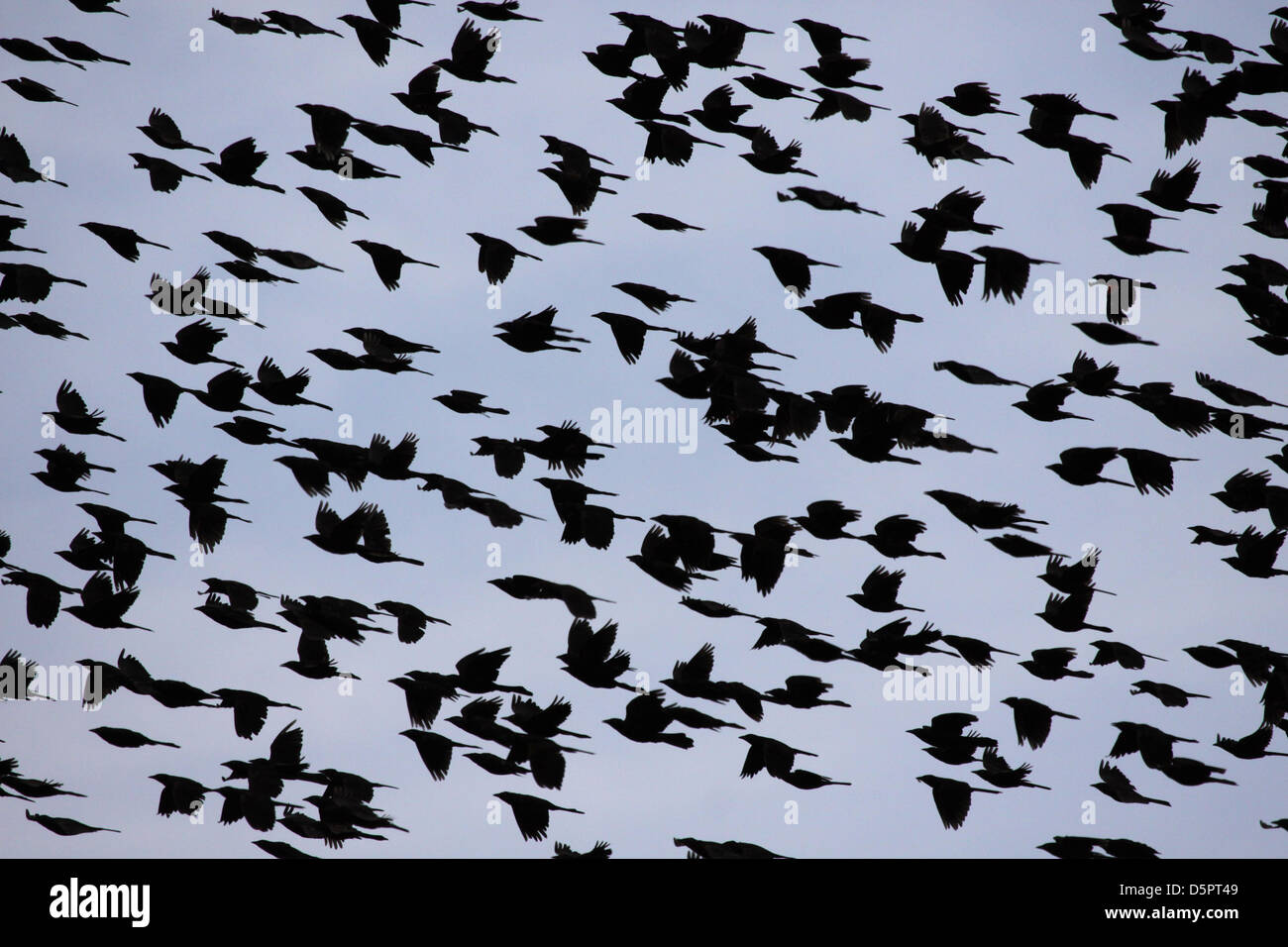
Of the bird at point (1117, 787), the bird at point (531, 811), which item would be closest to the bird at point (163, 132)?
the bird at point (531, 811)

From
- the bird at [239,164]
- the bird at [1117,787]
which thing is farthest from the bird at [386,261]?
the bird at [1117,787]

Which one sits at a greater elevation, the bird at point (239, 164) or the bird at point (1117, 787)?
the bird at point (239, 164)

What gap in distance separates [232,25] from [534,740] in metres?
13.0

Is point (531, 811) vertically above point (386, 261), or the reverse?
point (386, 261)

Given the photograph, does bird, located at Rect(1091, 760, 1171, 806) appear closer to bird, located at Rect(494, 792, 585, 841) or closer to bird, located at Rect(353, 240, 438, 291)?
bird, located at Rect(494, 792, 585, 841)

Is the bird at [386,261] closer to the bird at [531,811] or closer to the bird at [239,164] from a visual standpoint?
the bird at [239,164]

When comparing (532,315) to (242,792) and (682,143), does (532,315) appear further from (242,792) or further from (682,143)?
(242,792)

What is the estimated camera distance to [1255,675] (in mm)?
26797

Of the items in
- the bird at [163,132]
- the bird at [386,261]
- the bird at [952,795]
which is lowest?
the bird at [952,795]

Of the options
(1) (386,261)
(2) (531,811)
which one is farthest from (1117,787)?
(1) (386,261)

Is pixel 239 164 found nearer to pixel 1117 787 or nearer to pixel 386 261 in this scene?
pixel 386 261
